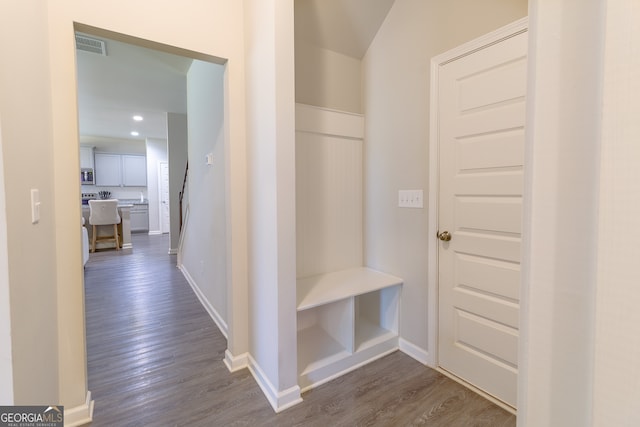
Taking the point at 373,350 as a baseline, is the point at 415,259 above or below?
above

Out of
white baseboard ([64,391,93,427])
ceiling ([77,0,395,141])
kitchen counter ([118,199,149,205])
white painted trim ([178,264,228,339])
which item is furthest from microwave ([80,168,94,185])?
white baseboard ([64,391,93,427])

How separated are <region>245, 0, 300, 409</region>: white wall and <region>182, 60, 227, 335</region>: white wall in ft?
1.92

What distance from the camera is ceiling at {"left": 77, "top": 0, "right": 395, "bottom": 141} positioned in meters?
2.09

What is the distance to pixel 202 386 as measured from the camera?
69.9 inches

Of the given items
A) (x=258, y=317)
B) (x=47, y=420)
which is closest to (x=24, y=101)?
(x=47, y=420)

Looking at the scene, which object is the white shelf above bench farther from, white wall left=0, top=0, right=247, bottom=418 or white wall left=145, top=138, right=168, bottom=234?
white wall left=145, top=138, right=168, bottom=234

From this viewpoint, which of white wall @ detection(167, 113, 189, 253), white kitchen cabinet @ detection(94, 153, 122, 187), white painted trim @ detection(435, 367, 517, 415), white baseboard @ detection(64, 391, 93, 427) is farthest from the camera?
white kitchen cabinet @ detection(94, 153, 122, 187)

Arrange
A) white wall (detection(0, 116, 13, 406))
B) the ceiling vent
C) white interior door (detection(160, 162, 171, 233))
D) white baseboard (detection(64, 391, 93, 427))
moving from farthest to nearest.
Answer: white interior door (detection(160, 162, 171, 233)) → the ceiling vent → white baseboard (detection(64, 391, 93, 427)) → white wall (detection(0, 116, 13, 406))

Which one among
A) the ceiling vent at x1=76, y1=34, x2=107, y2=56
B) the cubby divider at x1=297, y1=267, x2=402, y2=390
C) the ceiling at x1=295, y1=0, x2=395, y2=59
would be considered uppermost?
the ceiling vent at x1=76, y1=34, x2=107, y2=56

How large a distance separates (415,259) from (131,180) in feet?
29.4

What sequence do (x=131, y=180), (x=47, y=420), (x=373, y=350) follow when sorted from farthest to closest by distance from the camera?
(x=131, y=180), (x=373, y=350), (x=47, y=420)

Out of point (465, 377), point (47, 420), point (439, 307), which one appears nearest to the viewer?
point (47, 420)

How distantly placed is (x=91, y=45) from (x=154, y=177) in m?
5.61

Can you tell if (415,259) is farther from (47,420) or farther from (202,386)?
(47,420)
